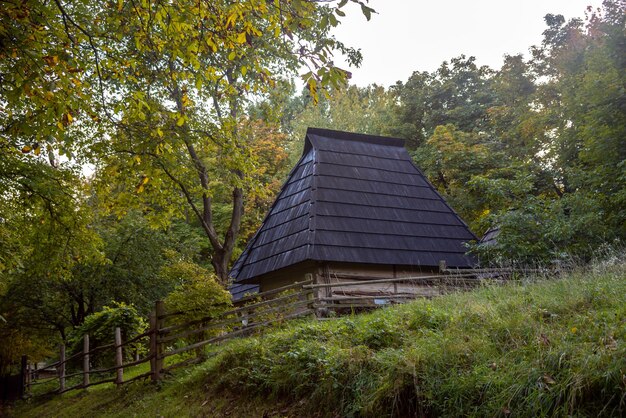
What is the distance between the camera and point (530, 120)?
22.4 meters

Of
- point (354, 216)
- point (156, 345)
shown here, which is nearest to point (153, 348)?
point (156, 345)

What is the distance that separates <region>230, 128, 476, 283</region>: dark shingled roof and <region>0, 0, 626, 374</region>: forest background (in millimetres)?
1048

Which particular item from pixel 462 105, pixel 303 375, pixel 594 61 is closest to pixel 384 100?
pixel 462 105

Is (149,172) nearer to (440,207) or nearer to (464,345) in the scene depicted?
(464,345)

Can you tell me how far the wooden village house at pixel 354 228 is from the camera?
511 inches

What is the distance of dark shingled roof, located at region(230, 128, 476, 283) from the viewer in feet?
43.3

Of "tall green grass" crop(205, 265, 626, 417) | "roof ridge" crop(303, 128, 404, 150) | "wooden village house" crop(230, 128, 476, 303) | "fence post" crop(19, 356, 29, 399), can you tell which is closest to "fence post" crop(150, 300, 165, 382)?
"tall green grass" crop(205, 265, 626, 417)

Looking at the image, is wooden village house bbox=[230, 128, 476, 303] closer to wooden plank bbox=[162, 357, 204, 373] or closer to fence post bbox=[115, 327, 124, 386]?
wooden plank bbox=[162, 357, 204, 373]

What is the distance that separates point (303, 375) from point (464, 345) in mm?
2092

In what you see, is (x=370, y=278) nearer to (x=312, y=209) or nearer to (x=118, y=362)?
(x=312, y=209)

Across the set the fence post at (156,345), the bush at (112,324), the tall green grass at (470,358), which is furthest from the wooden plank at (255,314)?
the bush at (112,324)

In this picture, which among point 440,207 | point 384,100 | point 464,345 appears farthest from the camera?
point 384,100

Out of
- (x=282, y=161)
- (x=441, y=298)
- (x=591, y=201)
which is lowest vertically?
(x=441, y=298)

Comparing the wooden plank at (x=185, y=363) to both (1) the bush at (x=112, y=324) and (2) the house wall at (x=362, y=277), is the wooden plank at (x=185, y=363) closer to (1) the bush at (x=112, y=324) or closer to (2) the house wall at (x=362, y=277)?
(2) the house wall at (x=362, y=277)
